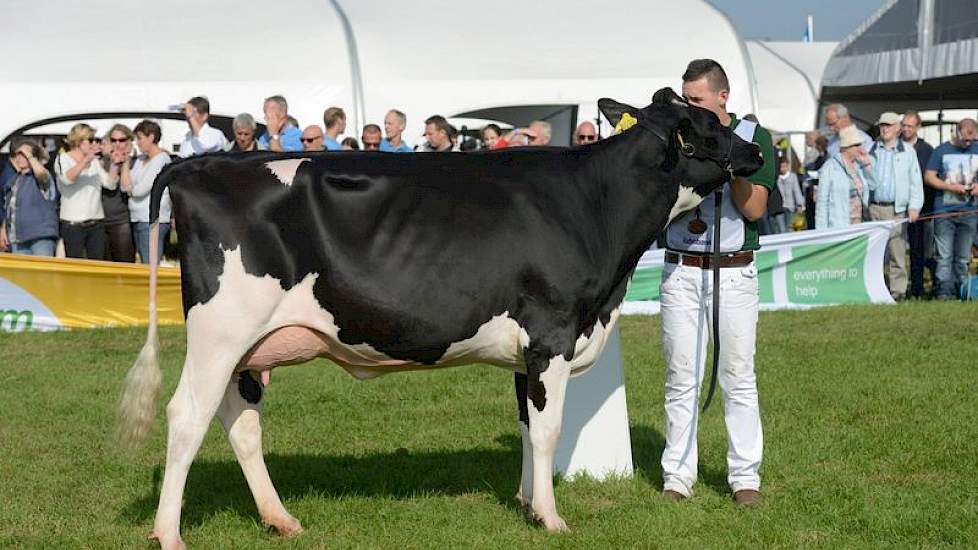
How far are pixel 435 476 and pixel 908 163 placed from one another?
32.3 ft

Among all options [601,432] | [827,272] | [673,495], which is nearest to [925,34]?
[827,272]

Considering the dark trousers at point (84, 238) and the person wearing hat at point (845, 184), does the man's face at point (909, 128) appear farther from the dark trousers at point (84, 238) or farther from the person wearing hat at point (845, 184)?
the dark trousers at point (84, 238)

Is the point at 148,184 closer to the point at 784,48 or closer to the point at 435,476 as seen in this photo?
the point at 435,476

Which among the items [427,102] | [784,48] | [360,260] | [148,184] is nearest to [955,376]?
[360,260]

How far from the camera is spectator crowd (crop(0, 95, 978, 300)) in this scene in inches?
573

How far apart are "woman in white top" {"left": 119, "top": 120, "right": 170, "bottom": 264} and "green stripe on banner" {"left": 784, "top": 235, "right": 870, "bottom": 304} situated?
7.11 m

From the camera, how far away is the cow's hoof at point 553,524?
6352mm

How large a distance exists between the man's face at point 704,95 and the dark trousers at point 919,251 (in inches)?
400

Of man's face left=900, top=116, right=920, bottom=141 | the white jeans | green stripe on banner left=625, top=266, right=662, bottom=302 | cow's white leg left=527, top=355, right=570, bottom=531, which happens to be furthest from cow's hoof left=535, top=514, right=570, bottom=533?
man's face left=900, top=116, right=920, bottom=141

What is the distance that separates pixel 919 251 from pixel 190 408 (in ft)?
40.1

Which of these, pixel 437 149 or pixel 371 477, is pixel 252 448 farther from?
pixel 437 149

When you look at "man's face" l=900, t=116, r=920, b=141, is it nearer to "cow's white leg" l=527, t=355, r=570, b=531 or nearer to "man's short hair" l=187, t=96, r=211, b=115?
"man's short hair" l=187, t=96, r=211, b=115

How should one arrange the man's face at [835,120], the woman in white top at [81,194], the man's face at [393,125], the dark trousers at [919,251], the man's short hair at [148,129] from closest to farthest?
the man's short hair at [148,129]
the man's face at [393,125]
the woman in white top at [81,194]
the dark trousers at [919,251]
the man's face at [835,120]

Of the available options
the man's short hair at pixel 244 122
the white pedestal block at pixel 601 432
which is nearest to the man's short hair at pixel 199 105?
the man's short hair at pixel 244 122
